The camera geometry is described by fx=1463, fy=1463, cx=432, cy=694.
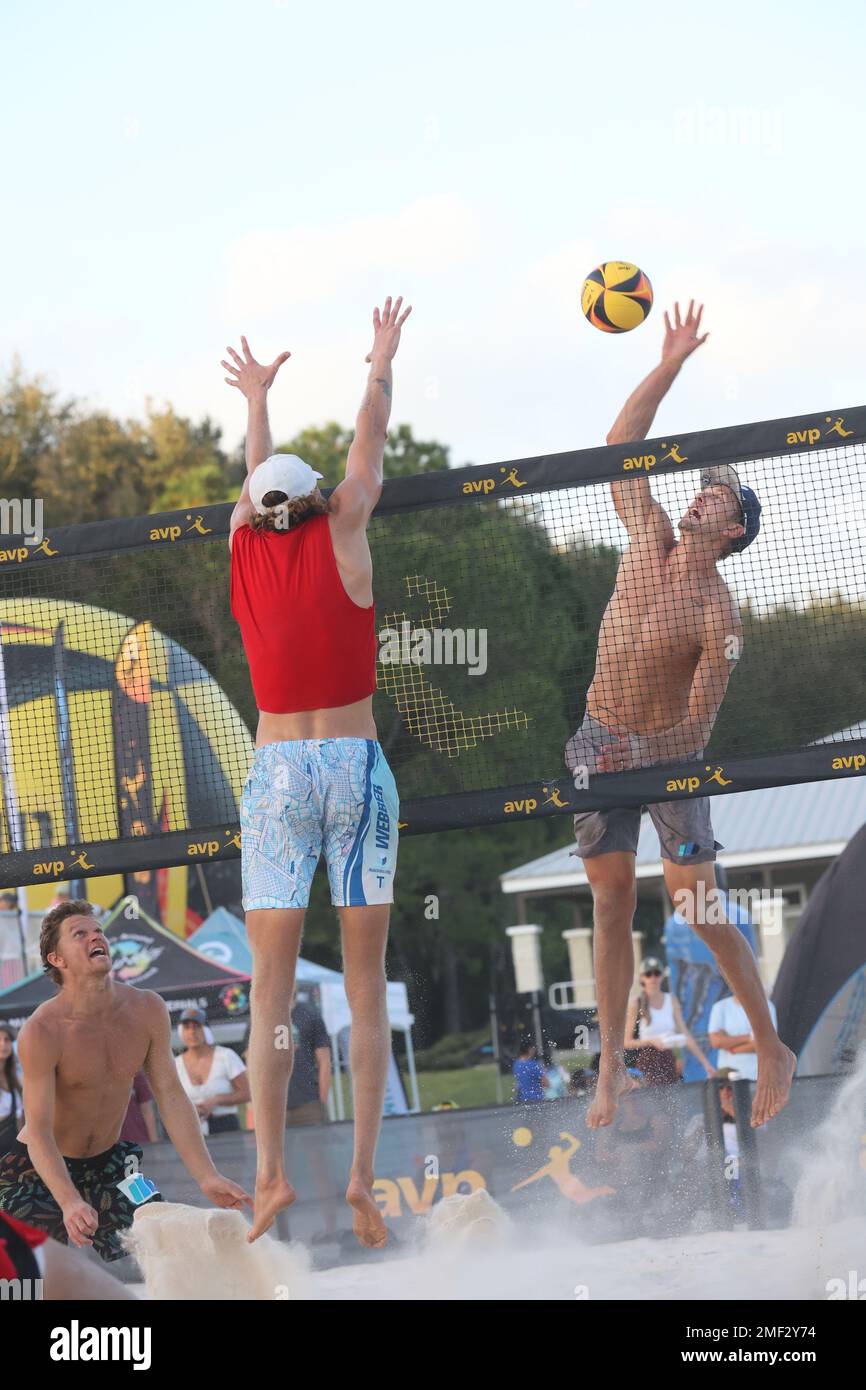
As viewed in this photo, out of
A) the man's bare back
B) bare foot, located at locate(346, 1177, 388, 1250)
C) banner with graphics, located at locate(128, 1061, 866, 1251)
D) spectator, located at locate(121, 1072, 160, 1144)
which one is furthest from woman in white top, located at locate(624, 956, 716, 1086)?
bare foot, located at locate(346, 1177, 388, 1250)

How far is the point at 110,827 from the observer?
836 cm

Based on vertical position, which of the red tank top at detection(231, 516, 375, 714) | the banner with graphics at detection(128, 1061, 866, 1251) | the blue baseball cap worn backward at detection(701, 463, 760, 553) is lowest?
the banner with graphics at detection(128, 1061, 866, 1251)

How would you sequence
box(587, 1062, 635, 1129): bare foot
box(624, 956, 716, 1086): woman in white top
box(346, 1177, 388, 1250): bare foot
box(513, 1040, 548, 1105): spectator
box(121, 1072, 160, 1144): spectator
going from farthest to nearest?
box(624, 956, 716, 1086): woman in white top → box(121, 1072, 160, 1144): spectator → box(513, 1040, 548, 1105): spectator → box(587, 1062, 635, 1129): bare foot → box(346, 1177, 388, 1250): bare foot

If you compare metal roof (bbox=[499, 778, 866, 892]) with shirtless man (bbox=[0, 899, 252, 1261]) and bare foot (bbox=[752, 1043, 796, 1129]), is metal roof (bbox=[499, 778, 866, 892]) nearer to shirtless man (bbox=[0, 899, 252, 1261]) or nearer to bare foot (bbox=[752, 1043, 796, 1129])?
bare foot (bbox=[752, 1043, 796, 1129])

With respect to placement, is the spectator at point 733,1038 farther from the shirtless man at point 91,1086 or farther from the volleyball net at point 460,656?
the shirtless man at point 91,1086

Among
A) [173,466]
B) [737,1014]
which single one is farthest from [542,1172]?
[173,466]

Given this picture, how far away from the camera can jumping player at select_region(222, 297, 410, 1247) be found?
7.09 meters

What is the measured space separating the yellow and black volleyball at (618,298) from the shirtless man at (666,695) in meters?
0.18

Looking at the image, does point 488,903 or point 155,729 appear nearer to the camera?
point 155,729

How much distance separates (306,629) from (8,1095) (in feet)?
20.3

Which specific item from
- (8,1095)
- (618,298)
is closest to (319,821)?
(618,298)

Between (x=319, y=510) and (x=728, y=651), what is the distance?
224cm

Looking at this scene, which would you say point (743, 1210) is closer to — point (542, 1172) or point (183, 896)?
point (542, 1172)

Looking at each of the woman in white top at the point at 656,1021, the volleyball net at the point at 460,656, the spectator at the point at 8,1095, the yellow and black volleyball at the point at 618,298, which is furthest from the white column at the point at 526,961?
the yellow and black volleyball at the point at 618,298
